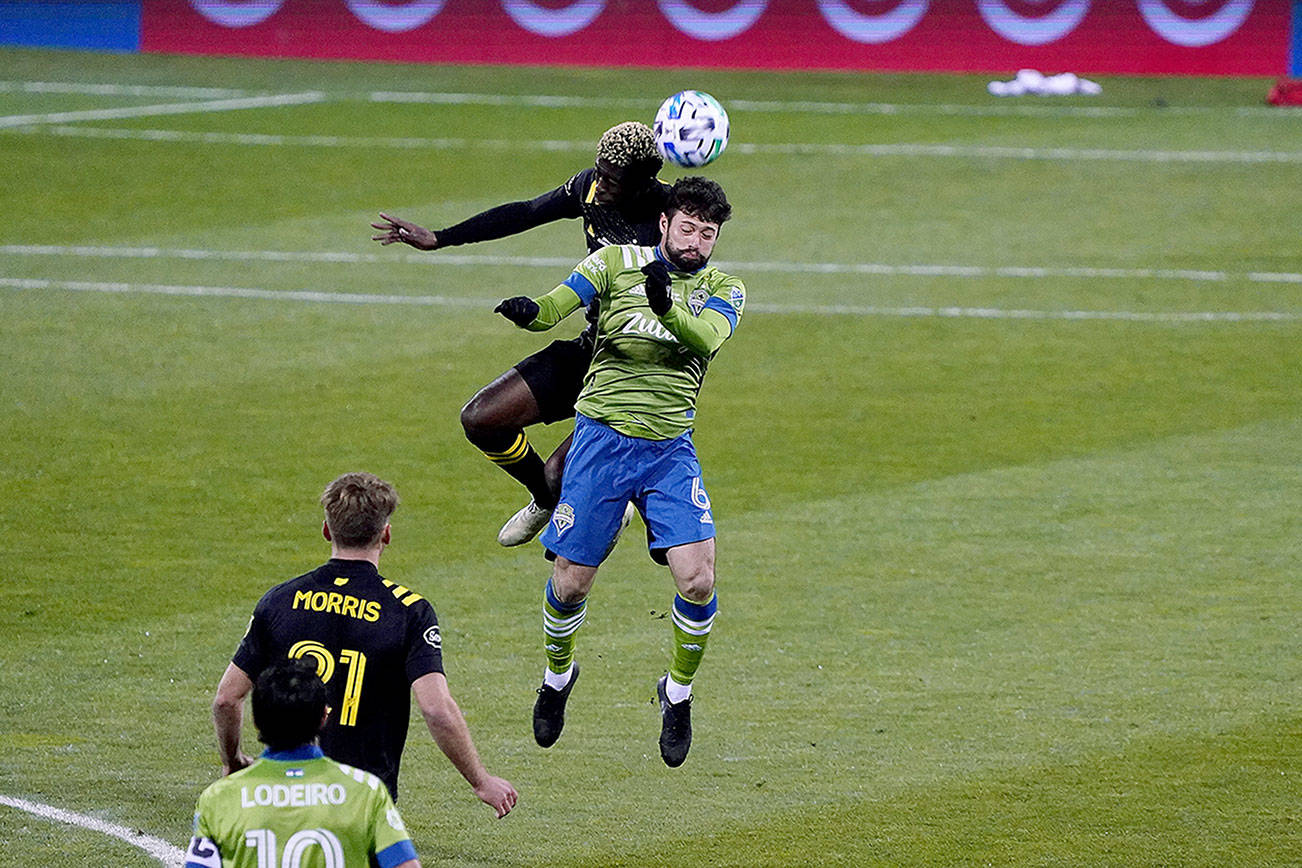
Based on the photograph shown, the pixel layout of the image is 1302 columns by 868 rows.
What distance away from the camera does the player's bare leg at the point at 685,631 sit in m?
8.95

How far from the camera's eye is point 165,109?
31.0 meters

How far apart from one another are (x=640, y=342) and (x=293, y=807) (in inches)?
157

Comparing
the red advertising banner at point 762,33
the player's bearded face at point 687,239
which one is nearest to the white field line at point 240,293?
the player's bearded face at point 687,239

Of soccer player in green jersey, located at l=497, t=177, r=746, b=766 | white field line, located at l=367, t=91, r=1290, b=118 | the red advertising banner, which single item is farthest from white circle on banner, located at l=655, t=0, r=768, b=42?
soccer player in green jersey, located at l=497, t=177, r=746, b=766

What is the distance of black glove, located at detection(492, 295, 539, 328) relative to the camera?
8273 millimetres

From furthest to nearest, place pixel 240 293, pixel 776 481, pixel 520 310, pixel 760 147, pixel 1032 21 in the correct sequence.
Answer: pixel 1032 21, pixel 760 147, pixel 240 293, pixel 776 481, pixel 520 310

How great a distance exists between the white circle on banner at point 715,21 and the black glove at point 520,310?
26.3 m

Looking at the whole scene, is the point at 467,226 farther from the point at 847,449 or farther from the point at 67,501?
the point at 847,449

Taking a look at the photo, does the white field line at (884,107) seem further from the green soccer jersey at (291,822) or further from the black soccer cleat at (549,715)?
the green soccer jersey at (291,822)

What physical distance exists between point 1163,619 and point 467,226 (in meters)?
4.86

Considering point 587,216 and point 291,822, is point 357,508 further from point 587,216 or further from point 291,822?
point 587,216

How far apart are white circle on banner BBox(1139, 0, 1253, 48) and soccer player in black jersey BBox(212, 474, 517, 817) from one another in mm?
28509

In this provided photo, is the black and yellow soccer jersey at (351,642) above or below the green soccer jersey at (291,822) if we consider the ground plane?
below

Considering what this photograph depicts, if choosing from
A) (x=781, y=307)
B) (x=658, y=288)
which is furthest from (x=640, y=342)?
(x=781, y=307)
